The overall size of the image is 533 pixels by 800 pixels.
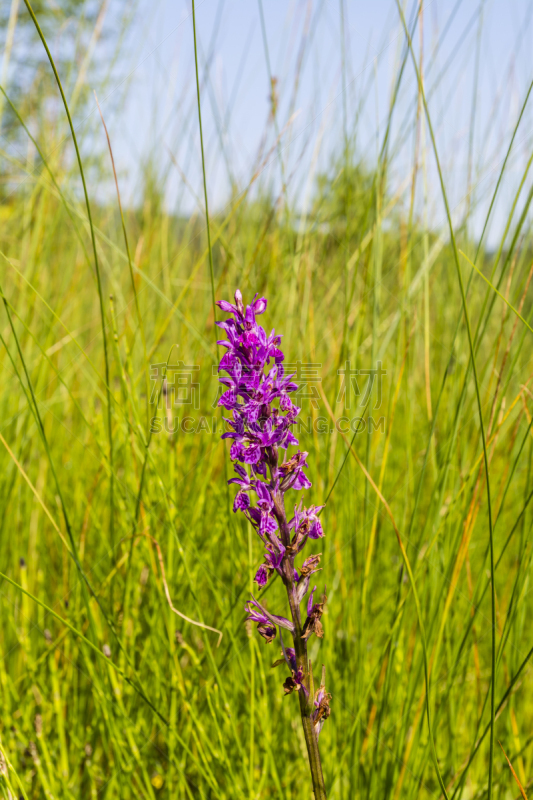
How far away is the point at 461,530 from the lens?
6.39 feet

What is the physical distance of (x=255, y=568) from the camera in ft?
6.68

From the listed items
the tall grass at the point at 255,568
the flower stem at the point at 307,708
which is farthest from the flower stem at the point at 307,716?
the tall grass at the point at 255,568

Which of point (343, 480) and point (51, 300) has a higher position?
point (51, 300)

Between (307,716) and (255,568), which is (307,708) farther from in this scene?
(255,568)

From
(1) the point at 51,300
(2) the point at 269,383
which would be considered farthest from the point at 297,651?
(1) the point at 51,300

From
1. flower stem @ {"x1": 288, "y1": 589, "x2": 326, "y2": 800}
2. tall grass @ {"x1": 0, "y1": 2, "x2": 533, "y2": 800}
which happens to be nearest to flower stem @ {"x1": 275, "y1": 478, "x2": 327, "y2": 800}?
flower stem @ {"x1": 288, "y1": 589, "x2": 326, "y2": 800}

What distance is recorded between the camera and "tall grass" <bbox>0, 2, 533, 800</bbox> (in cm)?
169

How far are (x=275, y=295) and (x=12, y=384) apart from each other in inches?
67.3

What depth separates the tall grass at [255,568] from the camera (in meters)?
1.69

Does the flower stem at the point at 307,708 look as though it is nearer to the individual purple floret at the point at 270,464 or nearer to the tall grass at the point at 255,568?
the individual purple floret at the point at 270,464

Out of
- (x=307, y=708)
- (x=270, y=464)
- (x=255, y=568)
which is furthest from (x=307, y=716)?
(x=255, y=568)

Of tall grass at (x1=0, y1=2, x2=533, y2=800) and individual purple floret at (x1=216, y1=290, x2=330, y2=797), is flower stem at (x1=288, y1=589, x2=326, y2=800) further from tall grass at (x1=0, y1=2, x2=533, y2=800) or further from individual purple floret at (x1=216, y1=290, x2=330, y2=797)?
tall grass at (x1=0, y1=2, x2=533, y2=800)

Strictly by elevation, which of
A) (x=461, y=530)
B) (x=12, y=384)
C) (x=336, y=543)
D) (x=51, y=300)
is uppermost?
(x=51, y=300)

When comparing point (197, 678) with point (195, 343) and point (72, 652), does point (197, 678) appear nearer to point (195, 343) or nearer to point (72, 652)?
point (72, 652)
